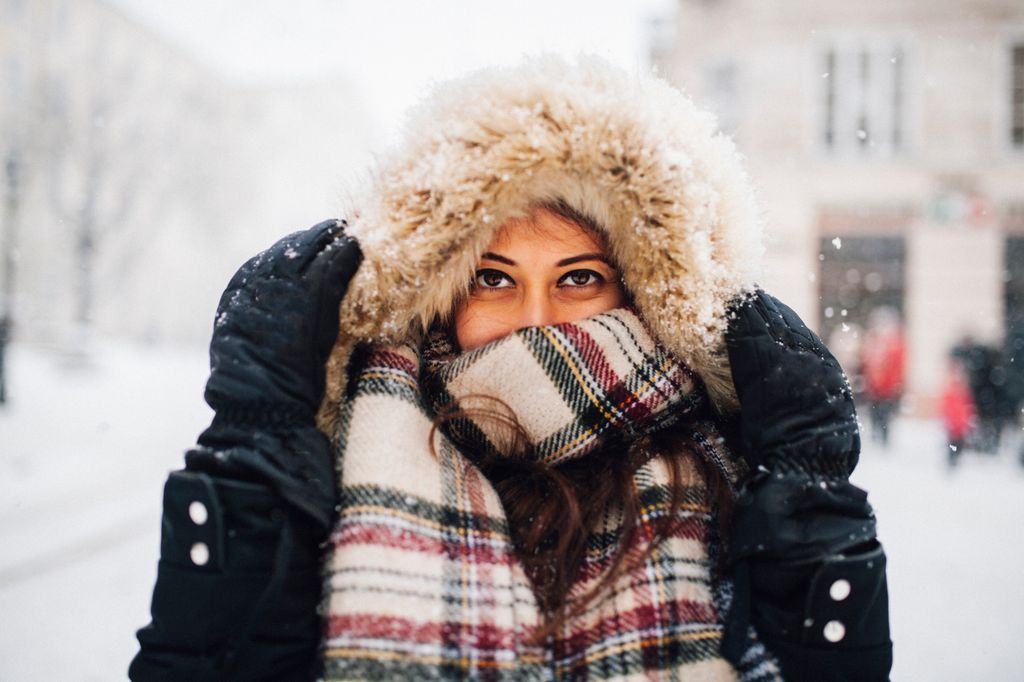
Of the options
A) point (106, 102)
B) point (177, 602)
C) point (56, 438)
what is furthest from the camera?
point (106, 102)

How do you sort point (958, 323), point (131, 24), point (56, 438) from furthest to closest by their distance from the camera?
point (131, 24) < point (958, 323) < point (56, 438)

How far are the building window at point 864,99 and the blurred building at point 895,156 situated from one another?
0.08ft

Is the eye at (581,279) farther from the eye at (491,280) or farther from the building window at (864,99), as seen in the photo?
the building window at (864,99)

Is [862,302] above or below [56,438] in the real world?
above

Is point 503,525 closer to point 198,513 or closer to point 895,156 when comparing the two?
point 198,513

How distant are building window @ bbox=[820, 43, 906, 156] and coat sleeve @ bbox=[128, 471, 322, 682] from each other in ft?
47.6

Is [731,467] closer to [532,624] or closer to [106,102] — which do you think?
[532,624]

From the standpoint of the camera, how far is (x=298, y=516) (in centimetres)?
112

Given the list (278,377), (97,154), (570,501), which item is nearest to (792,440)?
(570,501)

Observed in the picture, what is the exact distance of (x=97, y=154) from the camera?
33.9 feet

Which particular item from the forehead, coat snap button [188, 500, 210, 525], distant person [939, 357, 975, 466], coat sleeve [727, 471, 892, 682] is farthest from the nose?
distant person [939, 357, 975, 466]

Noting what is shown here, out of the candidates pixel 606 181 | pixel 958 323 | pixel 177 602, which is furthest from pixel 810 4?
pixel 177 602

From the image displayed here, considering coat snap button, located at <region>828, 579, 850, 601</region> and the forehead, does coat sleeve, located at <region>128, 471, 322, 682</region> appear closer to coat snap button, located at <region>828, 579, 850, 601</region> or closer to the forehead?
the forehead

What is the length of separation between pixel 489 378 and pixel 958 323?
14.3 meters
